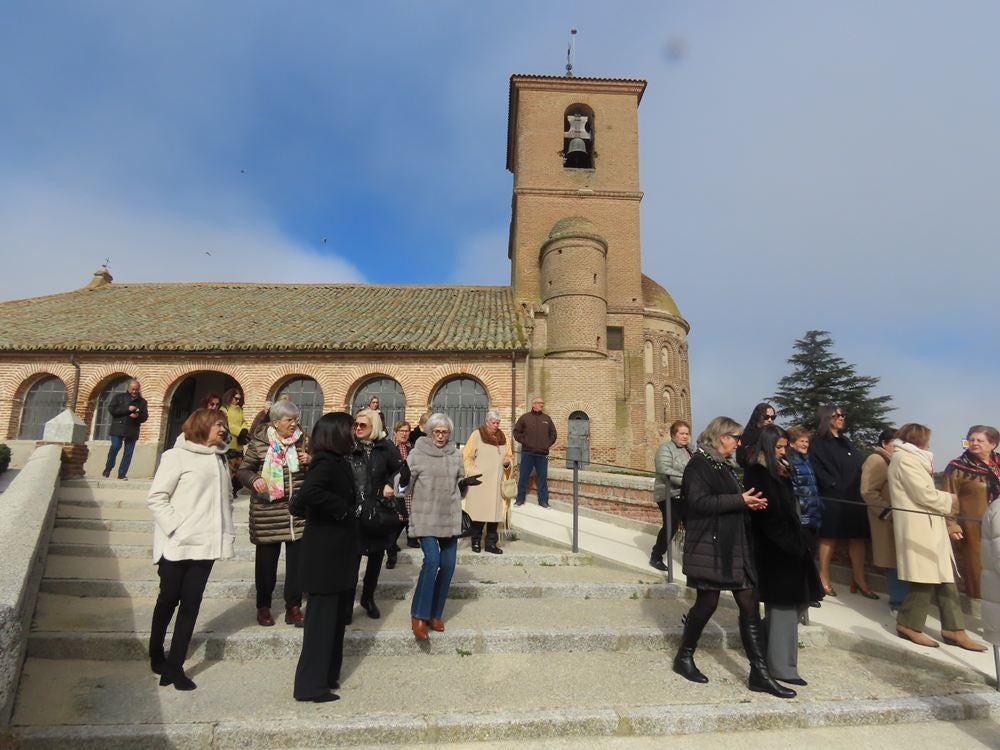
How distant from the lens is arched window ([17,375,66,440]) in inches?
632

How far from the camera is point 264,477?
439 cm

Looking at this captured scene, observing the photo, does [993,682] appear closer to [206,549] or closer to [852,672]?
[852,672]

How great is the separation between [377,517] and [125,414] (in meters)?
8.29

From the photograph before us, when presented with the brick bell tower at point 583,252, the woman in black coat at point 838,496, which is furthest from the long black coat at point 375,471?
the brick bell tower at point 583,252

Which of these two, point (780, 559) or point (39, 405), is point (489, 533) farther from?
point (39, 405)

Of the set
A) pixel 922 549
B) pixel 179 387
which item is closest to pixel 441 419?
pixel 922 549

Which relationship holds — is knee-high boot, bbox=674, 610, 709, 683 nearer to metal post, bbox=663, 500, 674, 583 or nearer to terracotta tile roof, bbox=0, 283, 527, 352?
metal post, bbox=663, 500, 674, 583

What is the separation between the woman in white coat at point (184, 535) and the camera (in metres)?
3.50

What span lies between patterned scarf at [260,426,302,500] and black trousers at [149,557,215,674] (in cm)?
83

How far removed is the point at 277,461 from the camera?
4445 mm

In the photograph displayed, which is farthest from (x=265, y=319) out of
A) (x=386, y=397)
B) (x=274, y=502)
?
(x=274, y=502)

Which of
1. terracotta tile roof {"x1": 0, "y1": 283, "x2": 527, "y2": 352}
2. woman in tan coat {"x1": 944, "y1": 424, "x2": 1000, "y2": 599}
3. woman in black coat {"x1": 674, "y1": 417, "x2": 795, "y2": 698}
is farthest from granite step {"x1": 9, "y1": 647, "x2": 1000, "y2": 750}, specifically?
terracotta tile roof {"x1": 0, "y1": 283, "x2": 527, "y2": 352}

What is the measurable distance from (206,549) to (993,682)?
5.79 m

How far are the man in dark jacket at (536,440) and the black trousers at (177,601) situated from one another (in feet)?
20.1
